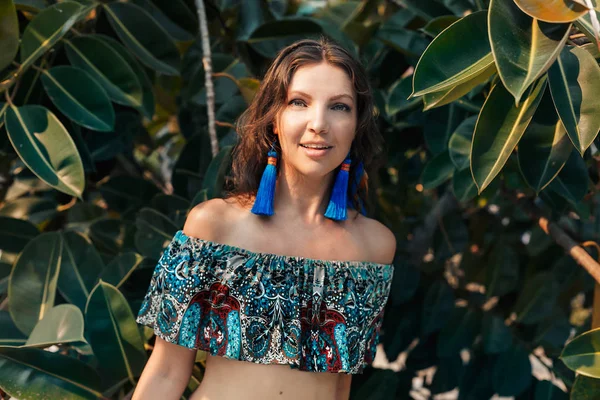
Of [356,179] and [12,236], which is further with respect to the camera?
[12,236]

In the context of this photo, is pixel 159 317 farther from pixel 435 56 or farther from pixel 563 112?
pixel 563 112

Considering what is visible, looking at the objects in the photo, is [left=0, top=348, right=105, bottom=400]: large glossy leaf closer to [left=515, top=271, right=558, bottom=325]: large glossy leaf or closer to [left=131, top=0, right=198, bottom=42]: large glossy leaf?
[left=131, top=0, right=198, bottom=42]: large glossy leaf

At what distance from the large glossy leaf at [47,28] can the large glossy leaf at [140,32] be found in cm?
16

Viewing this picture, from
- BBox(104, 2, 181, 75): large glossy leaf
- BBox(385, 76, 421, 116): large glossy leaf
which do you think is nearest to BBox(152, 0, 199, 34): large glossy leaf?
BBox(104, 2, 181, 75): large glossy leaf

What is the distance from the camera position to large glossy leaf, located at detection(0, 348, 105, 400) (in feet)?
4.18

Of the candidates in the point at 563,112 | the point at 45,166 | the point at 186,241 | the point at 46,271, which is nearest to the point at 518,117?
the point at 563,112

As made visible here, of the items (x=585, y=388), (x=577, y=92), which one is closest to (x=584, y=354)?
(x=585, y=388)

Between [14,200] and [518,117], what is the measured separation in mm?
1379

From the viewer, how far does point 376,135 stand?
1.44 m

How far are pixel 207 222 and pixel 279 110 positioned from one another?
0.77 feet

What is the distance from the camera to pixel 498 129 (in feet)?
3.95

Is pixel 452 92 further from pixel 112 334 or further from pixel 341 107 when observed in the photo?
pixel 112 334

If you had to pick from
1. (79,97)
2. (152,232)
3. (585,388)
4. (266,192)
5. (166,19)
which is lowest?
(585,388)

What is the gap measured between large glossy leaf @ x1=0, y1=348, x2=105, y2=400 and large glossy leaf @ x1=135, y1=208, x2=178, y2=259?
0.32 metres
